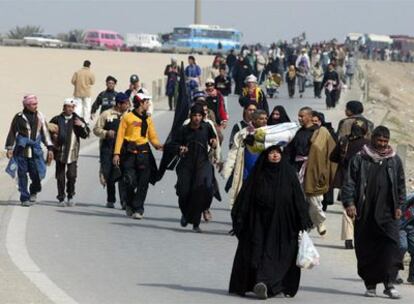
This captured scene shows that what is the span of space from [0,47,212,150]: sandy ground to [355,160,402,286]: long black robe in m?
17.7

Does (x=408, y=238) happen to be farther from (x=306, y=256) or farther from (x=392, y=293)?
(x=306, y=256)

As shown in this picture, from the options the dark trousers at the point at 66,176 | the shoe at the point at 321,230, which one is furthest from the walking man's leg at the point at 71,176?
the shoe at the point at 321,230

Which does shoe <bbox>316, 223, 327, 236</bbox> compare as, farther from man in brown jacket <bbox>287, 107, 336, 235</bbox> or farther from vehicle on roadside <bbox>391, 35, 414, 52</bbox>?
vehicle on roadside <bbox>391, 35, 414, 52</bbox>

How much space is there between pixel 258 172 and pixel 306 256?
855 mm

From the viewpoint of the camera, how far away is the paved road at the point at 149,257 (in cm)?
1232

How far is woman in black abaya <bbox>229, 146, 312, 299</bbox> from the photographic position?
12000 millimetres

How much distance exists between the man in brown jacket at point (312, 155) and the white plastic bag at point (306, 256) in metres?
3.50

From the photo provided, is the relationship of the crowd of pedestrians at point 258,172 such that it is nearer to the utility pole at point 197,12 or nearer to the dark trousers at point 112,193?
the dark trousers at point 112,193

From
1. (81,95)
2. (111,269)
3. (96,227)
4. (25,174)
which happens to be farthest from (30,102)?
(81,95)

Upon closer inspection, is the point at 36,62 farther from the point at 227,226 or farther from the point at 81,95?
the point at 227,226

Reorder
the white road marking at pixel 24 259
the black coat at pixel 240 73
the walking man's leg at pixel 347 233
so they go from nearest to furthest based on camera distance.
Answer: the white road marking at pixel 24 259 → the walking man's leg at pixel 347 233 → the black coat at pixel 240 73

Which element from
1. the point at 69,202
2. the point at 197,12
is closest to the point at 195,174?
the point at 69,202

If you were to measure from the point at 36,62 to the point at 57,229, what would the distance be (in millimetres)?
56685

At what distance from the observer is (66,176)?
733 inches
